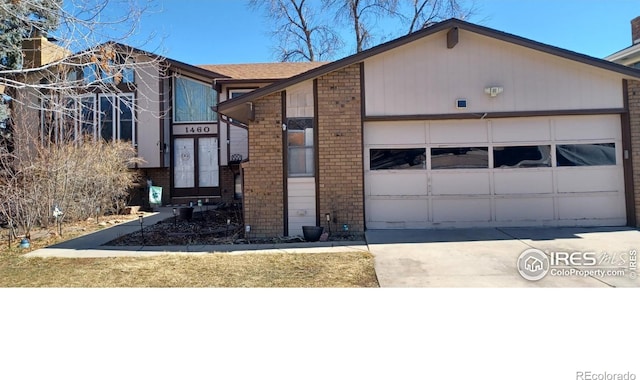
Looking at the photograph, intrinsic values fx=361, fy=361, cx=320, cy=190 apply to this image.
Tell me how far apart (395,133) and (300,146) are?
227 centimetres

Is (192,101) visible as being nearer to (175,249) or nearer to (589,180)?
(175,249)

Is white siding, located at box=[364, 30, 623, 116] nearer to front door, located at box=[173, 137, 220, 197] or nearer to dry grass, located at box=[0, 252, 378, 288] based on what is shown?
dry grass, located at box=[0, 252, 378, 288]

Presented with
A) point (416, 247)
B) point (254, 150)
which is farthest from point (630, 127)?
point (254, 150)

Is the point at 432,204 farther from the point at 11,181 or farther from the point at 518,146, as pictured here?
the point at 11,181

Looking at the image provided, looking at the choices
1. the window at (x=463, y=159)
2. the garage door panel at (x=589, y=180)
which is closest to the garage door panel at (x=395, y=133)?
the window at (x=463, y=159)

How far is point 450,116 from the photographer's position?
838 cm

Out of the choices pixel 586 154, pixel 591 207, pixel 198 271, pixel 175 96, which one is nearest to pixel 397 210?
pixel 591 207

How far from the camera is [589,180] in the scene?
27.5 feet

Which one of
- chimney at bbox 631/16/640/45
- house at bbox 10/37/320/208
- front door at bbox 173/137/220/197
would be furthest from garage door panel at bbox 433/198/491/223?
chimney at bbox 631/16/640/45

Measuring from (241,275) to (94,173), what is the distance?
336 inches

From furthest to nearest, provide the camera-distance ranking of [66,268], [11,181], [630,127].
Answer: [11,181]
[630,127]
[66,268]

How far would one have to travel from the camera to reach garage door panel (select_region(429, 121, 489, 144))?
8508 millimetres

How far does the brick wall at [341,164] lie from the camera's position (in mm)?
8305

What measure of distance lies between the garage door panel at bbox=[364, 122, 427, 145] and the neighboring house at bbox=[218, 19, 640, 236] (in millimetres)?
24
